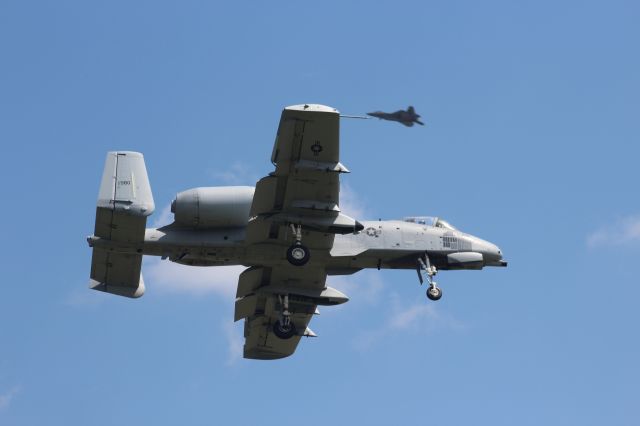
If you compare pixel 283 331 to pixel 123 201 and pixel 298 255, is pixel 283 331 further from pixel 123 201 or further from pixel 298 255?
pixel 123 201

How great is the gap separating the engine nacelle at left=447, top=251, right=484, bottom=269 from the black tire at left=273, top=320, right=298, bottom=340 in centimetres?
663

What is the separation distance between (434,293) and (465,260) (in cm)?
214

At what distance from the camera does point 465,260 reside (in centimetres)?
4800

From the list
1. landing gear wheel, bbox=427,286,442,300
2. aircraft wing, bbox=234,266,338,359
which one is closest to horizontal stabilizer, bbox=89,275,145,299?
aircraft wing, bbox=234,266,338,359

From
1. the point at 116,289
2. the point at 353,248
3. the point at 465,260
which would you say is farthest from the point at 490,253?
the point at 116,289

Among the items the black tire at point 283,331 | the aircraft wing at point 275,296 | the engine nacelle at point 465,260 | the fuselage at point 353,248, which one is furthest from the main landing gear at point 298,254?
the engine nacelle at point 465,260

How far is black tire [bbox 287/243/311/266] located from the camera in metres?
45.0

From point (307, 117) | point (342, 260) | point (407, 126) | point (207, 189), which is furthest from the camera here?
point (342, 260)

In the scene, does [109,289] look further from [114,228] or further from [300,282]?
[300,282]

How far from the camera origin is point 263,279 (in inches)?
1938

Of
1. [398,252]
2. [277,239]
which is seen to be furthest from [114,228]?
[398,252]

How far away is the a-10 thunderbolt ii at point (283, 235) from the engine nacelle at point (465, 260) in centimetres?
5

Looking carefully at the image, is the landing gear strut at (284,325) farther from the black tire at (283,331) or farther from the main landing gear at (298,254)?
the main landing gear at (298,254)

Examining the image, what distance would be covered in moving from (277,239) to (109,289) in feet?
21.3
